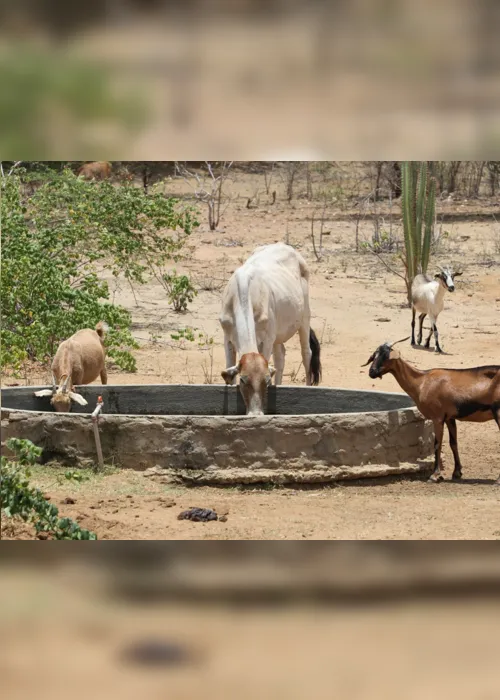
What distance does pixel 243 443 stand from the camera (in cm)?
797

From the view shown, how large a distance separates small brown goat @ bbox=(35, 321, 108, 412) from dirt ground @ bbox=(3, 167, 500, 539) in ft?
3.31

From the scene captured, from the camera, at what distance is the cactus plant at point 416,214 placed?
14859 millimetres

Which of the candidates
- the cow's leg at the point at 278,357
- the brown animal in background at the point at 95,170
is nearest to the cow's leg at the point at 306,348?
the cow's leg at the point at 278,357

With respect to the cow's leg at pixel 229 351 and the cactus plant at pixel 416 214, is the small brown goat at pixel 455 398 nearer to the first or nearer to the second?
the cow's leg at pixel 229 351

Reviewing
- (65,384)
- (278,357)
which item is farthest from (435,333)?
(65,384)

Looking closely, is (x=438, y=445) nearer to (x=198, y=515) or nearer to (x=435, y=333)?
(x=198, y=515)

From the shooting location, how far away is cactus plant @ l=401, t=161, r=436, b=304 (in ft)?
48.8
